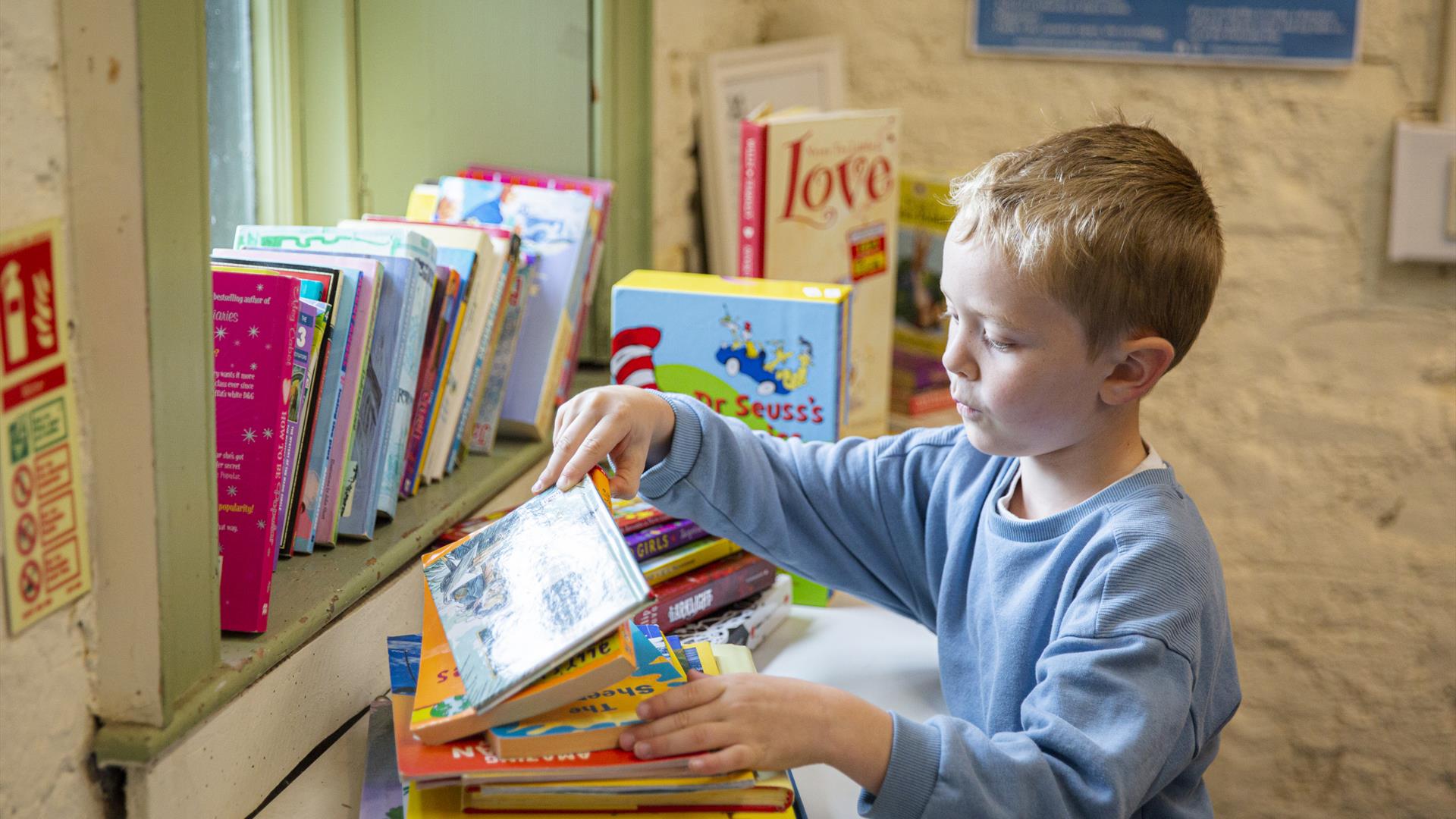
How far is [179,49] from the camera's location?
2.31 ft

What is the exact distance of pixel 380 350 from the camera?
109 cm

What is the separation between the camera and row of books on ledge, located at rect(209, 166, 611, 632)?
2.93 ft

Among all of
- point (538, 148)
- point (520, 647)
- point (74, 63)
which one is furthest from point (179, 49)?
point (538, 148)

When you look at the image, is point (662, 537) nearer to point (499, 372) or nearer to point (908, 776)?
point (499, 372)

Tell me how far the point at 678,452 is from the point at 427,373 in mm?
295

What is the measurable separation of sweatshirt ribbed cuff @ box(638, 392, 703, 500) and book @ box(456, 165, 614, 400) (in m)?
0.42

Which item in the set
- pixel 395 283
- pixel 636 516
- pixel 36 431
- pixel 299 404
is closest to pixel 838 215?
pixel 636 516

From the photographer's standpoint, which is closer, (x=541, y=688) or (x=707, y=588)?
(x=541, y=688)

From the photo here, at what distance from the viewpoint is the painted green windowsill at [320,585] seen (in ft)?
2.36

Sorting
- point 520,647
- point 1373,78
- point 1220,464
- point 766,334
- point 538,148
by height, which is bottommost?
point 1220,464

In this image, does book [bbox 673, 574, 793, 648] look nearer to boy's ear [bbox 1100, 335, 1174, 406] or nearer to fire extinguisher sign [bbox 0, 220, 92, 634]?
boy's ear [bbox 1100, 335, 1174, 406]

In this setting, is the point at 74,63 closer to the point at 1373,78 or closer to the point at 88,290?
the point at 88,290

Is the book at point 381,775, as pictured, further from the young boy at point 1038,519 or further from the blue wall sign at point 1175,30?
the blue wall sign at point 1175,30

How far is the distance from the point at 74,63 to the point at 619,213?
1172mm
